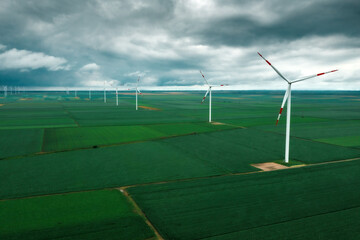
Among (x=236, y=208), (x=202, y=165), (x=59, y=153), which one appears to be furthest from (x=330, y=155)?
(x=59, y=153)

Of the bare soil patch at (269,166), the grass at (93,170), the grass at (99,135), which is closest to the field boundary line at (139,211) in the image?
the grass at (93,170)

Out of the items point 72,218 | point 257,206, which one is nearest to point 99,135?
point 72,218

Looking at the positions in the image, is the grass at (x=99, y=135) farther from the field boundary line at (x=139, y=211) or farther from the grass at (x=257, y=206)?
the grass at (x=257, y=206)

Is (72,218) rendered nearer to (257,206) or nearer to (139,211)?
(139,211)

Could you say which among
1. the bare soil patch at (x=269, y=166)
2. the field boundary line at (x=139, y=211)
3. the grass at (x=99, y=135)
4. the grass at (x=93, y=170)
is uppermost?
the grass at (x=99, y=135)

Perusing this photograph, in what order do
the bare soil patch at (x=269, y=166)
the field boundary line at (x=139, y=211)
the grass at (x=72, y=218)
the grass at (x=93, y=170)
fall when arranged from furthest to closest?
the bare soil patch at (x=269, y=166) < the grass at (x=93, y=170) < the field boundary line at (x=139, y=211) < the grass at (x=72, y=218)

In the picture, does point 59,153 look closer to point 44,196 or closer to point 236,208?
point 44,196

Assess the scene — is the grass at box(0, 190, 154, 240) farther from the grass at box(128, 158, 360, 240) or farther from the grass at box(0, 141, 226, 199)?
the grass at box(0, 141, 226, 199)

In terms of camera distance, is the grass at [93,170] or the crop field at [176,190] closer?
the crop field at [176,190]
